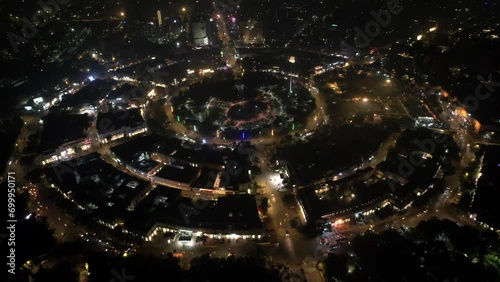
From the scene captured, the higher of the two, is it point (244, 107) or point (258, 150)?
point (244, 107)

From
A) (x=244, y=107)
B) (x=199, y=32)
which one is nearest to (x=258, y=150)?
(x=244, y=107)

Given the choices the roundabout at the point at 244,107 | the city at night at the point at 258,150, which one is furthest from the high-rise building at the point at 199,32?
the roundabout at the point at 244,107

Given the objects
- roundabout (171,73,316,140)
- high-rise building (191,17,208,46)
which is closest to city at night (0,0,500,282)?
roundabout (171,73,316,140)

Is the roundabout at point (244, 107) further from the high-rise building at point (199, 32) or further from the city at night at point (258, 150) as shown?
the high-rise building at point (199, 32)

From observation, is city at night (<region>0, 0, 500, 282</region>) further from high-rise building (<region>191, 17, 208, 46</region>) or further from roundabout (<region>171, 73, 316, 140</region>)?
high-rise building (<region>191, 17, 208, 46</region>)

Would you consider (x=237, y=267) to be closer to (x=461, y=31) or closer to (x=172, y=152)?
(x=172, y=152)

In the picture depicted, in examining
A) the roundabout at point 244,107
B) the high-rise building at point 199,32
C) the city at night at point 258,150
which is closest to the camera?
the city at night at point 258,150

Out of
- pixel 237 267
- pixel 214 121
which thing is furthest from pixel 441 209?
pixel 214 121

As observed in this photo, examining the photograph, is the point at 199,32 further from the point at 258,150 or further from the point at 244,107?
the point at 258,150
